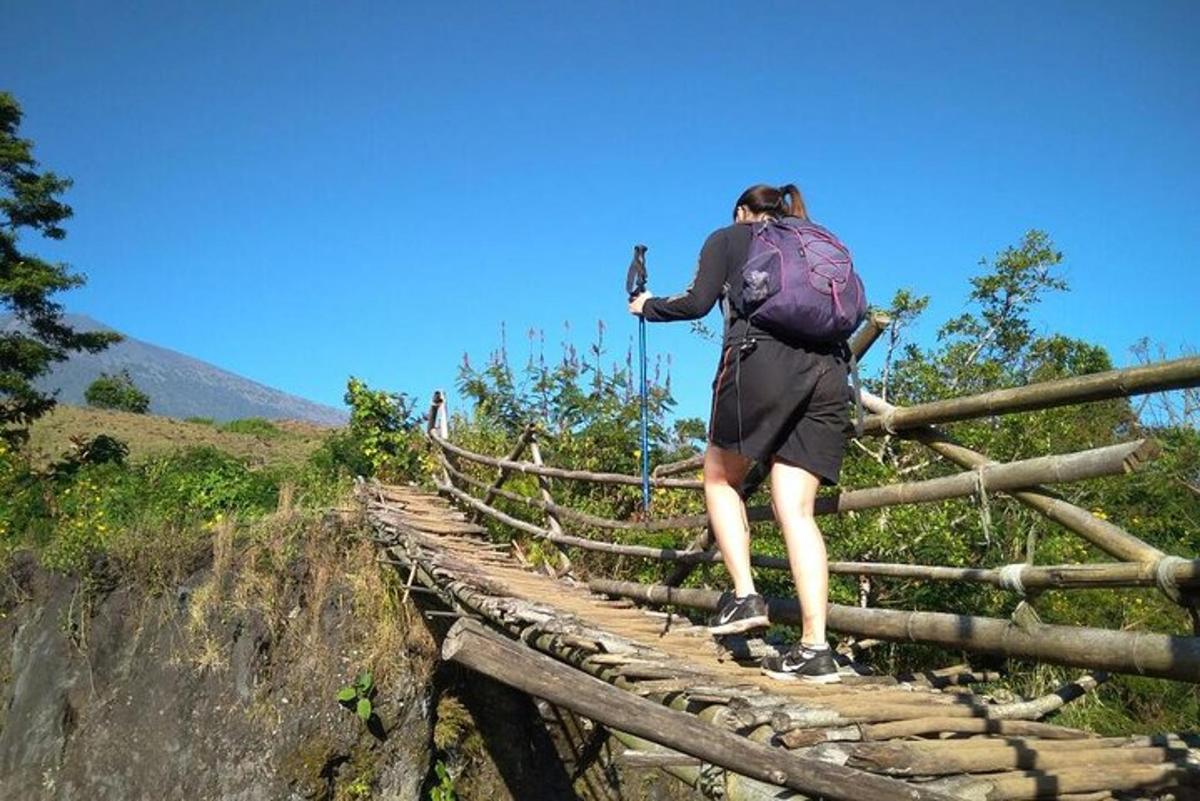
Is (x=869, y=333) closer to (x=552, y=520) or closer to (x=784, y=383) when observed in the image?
(x=784, y=383)

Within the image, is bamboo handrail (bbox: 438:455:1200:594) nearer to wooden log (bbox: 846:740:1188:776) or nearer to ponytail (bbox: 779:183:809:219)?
wooden log (bbox: 846:740:1188:776)

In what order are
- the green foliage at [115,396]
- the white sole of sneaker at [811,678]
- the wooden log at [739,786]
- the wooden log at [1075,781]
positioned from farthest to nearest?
the green foliage at [115,396] < the white sole of sneaker at [811,678] < the wooden log at [739,786] < the wooden log at [1075,781]

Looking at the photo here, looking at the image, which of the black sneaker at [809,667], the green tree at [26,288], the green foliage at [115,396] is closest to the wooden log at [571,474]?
the black sneaker at [809,667]

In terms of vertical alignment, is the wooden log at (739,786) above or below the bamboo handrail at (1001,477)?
below

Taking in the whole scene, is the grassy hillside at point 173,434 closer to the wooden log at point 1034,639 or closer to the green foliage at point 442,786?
the green foliage at point 442,786

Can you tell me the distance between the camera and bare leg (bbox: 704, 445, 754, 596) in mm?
2938

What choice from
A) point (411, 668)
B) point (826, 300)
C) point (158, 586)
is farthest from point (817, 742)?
point (158, 586)

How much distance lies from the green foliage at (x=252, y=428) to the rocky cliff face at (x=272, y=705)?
17201mm

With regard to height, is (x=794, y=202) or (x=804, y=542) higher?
(x=794, y=202)

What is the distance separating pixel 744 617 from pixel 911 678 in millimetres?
830

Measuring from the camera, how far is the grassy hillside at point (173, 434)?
754 inches

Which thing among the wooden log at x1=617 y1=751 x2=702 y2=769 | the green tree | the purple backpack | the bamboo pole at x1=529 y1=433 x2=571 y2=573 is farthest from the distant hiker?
the green tree

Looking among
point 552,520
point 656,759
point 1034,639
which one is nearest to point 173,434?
point 552,520

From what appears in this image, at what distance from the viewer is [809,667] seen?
2670mm
